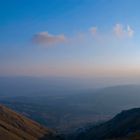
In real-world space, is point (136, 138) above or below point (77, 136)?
above

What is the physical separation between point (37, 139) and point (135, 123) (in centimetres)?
6618

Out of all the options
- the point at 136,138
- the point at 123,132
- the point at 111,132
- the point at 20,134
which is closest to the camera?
the point at 136,138

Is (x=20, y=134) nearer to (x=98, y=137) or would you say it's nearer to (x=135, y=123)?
(x=98, y=137)

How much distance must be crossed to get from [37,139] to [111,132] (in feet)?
168

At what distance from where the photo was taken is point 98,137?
17262cm

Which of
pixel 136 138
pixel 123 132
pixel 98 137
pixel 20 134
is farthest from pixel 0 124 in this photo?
pixel 136 138

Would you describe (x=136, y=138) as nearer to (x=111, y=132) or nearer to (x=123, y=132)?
(x=123, y=132)

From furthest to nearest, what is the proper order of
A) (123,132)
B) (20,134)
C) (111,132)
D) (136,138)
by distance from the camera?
(20,134) < (111,132) < (123,132) < (136,138)

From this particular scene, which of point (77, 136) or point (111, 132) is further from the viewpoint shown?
point (77, 136)

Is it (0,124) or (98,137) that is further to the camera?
(0,124)

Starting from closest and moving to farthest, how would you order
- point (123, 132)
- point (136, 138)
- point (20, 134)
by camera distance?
point (136, 138)
point (123, 132)
point (20, 134)

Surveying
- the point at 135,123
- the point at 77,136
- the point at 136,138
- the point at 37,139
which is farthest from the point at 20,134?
the point at 136,138

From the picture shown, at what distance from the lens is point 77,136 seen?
655ft

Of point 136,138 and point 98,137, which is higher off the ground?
point 136,138
